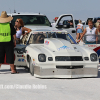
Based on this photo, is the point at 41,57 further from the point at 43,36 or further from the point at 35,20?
the point at 35,20

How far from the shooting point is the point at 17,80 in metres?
8.77

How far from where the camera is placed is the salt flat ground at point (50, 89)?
6586mm

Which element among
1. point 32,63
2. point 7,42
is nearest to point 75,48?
point 32,63

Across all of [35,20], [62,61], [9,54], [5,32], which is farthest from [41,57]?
[35,20]

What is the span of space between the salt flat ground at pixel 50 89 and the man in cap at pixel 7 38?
26.5 inches

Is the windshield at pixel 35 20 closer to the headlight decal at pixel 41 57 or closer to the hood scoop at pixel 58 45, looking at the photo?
the hood scoop at pixel 58 45

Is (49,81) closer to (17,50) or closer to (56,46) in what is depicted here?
(56,46)

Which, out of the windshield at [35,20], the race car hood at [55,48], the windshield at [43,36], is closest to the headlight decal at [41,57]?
the race car hood at [55,48]

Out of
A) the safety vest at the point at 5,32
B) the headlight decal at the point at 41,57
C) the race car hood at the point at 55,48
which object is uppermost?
the safety vest at the point at 5,32

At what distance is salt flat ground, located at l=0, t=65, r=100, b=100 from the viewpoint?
21.6 feet

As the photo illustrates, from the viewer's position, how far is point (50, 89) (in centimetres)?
747

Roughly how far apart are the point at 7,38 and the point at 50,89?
2.88 meters

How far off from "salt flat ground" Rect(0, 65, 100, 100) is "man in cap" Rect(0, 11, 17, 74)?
674mm

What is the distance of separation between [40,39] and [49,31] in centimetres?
44
